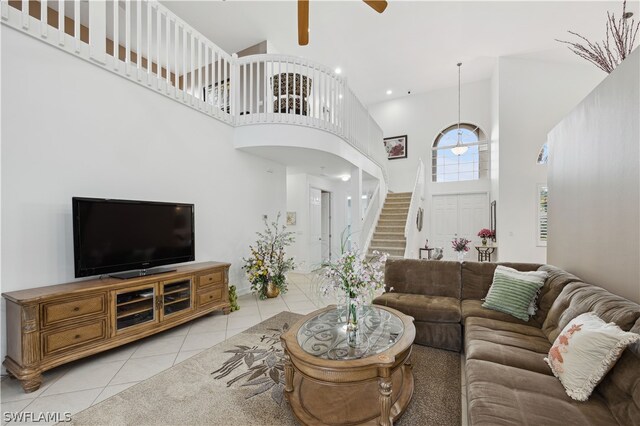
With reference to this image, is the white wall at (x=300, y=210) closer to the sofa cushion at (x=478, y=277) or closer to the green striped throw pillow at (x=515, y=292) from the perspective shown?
the sofa cushion at (x=478, y=277)

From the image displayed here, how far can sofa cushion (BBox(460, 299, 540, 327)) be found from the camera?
2.42 m

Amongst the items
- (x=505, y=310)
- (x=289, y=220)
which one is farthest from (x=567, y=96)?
(x=289, y=220)

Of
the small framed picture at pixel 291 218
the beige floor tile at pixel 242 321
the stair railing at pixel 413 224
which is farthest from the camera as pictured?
the small framed picture at pixel 291 218

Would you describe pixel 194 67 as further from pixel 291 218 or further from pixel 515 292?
pixel 515 292

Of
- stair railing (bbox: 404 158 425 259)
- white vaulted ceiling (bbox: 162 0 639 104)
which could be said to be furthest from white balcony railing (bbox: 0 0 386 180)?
stair railing (bbox: 404 158 425 259)

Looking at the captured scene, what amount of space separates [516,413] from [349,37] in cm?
672

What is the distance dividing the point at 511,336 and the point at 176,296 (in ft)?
10.9

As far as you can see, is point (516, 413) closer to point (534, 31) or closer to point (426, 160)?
point (534, 31)

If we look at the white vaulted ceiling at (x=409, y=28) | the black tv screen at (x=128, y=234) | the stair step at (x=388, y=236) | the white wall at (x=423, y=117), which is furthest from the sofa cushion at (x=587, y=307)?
the white wall at (x=423, y=117)

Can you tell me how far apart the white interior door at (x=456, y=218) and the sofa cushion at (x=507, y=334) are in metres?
6.06

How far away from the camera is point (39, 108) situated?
246 centimetres

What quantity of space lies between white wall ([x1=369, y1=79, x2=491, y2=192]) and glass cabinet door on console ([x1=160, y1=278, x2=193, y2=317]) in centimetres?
742

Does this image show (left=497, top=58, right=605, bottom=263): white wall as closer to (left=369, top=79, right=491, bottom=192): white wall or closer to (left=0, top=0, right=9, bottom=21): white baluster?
(left=369, top=79, right=491, bottom=192): white wall

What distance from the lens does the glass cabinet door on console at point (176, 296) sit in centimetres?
301
